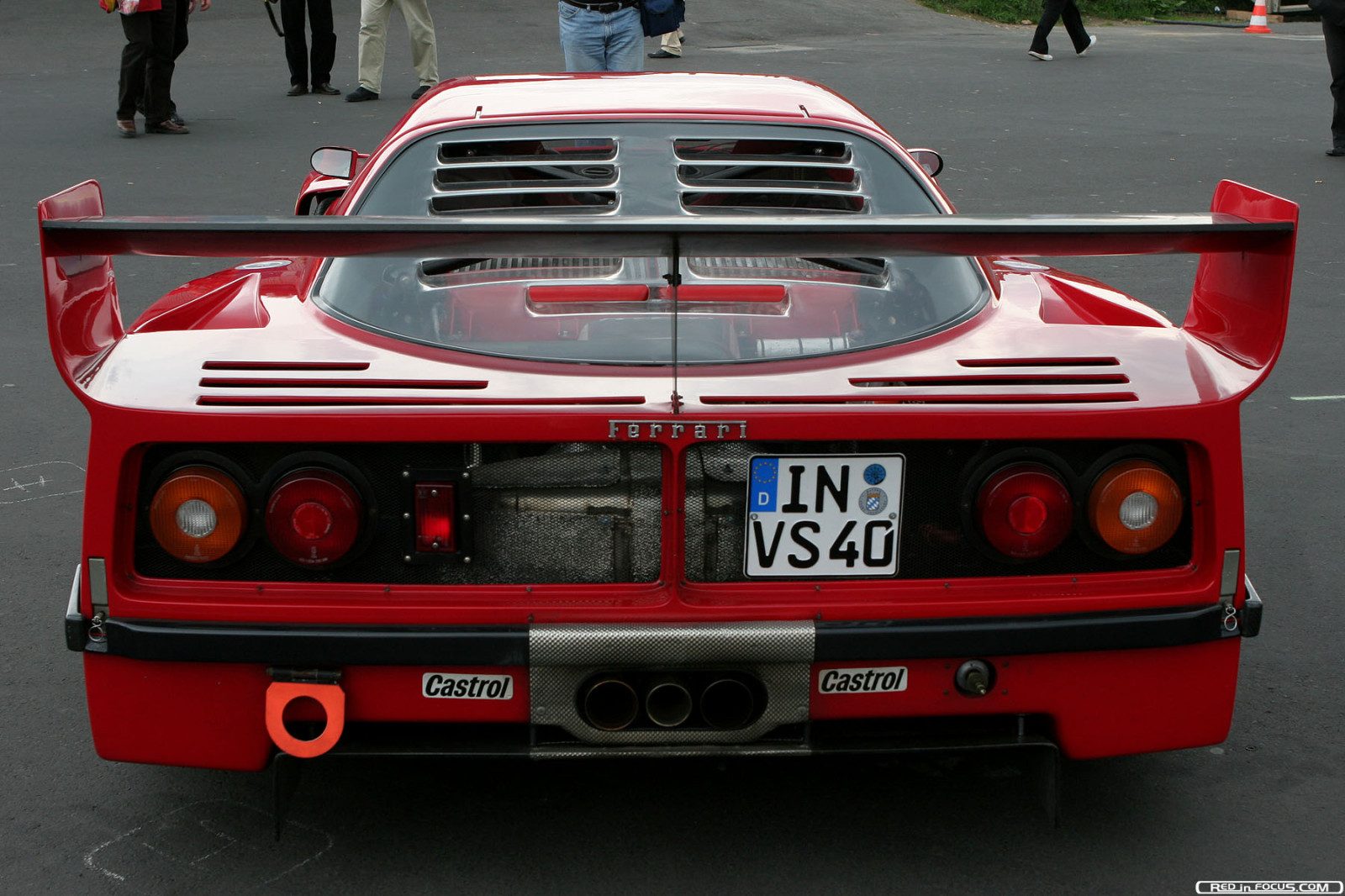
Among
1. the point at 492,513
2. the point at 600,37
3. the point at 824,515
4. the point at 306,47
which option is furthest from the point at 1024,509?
the point at 306,47

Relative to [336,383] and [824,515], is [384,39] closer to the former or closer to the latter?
[336,383]

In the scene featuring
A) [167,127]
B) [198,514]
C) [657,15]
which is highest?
[657,15]

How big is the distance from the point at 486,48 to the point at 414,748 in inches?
622

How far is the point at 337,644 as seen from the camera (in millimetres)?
2584

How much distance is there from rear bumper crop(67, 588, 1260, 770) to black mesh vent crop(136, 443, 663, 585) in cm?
11

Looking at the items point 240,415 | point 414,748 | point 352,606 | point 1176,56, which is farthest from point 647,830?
point 1176,56

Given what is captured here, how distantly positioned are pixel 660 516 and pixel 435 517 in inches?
15.4

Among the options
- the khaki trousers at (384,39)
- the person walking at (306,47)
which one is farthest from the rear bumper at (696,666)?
the person walking at (306,47)

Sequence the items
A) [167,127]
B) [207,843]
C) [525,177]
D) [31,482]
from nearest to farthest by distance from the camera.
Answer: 1. [207,843]
2. [525,177]
3. [31,482]
4. [167,127]

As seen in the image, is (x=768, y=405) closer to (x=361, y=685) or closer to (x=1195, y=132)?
(x=361, y=685)

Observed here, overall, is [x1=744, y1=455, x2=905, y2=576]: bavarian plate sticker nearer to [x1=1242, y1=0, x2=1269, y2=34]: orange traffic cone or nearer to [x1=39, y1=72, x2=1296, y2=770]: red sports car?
[x1=39, y1=72, x2=1296, y2=770]: red sports car

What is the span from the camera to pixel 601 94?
3932mm

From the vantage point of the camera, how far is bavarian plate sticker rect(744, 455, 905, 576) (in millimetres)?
2576

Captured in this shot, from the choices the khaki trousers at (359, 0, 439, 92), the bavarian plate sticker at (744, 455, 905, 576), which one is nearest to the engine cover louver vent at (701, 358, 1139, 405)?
the bavarian plate sticker at (744, 455, 905, 576)
